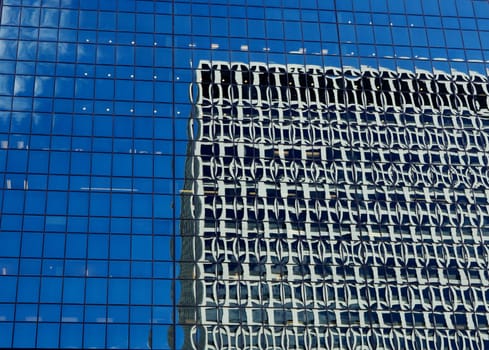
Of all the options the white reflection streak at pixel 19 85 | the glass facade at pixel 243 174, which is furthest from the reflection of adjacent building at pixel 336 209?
the white reflection streak at pixel 19 85

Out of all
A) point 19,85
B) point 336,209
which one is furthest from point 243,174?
point 19,85

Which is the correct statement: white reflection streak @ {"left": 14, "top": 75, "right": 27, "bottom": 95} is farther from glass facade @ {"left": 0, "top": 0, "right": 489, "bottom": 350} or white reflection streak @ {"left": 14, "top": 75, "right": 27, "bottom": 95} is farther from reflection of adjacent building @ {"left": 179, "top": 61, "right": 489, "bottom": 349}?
reflection of adjacent building @ {"left": 179, "top": 61, "right": 489, "bottom": 349}

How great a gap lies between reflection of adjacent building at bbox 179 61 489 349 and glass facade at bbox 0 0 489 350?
136 millimetres

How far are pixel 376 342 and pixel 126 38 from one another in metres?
33.7

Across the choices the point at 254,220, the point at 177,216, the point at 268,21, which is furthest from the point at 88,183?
the point at 268,21

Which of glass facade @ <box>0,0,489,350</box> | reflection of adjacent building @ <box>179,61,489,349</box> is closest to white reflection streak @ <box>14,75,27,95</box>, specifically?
glass facade @ <box>0,0,489,350</box>

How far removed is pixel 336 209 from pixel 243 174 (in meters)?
8.24

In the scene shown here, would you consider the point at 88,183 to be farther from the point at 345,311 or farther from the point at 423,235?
the point at 423,235

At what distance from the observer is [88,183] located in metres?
74.4

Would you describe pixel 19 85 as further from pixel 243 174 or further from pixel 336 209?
pixel 336 209

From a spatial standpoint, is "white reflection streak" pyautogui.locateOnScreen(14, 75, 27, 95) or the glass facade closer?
the glass facade

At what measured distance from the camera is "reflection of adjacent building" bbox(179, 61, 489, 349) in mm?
72250

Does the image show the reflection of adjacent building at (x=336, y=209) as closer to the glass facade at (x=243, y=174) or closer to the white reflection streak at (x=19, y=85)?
the glass facade at (x=243, y=174)

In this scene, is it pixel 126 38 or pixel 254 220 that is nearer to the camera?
pixel 254 220
